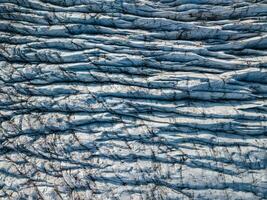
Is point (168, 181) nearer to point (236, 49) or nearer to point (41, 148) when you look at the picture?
point (41, 148)

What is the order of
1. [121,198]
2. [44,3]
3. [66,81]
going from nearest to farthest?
[121,198] < [66,81] < [44,3]

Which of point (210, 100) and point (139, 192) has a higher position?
point (210, 100)

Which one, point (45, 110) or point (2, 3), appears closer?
point (45, 110)

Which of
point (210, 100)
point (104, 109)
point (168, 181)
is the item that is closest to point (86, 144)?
point (104, 109)

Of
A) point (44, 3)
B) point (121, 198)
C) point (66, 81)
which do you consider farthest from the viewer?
point (44, 3)

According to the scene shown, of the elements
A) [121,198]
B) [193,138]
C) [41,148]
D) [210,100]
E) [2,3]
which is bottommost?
[121,198]

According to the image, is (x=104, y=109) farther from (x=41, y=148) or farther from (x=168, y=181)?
(x=168, y=181)
